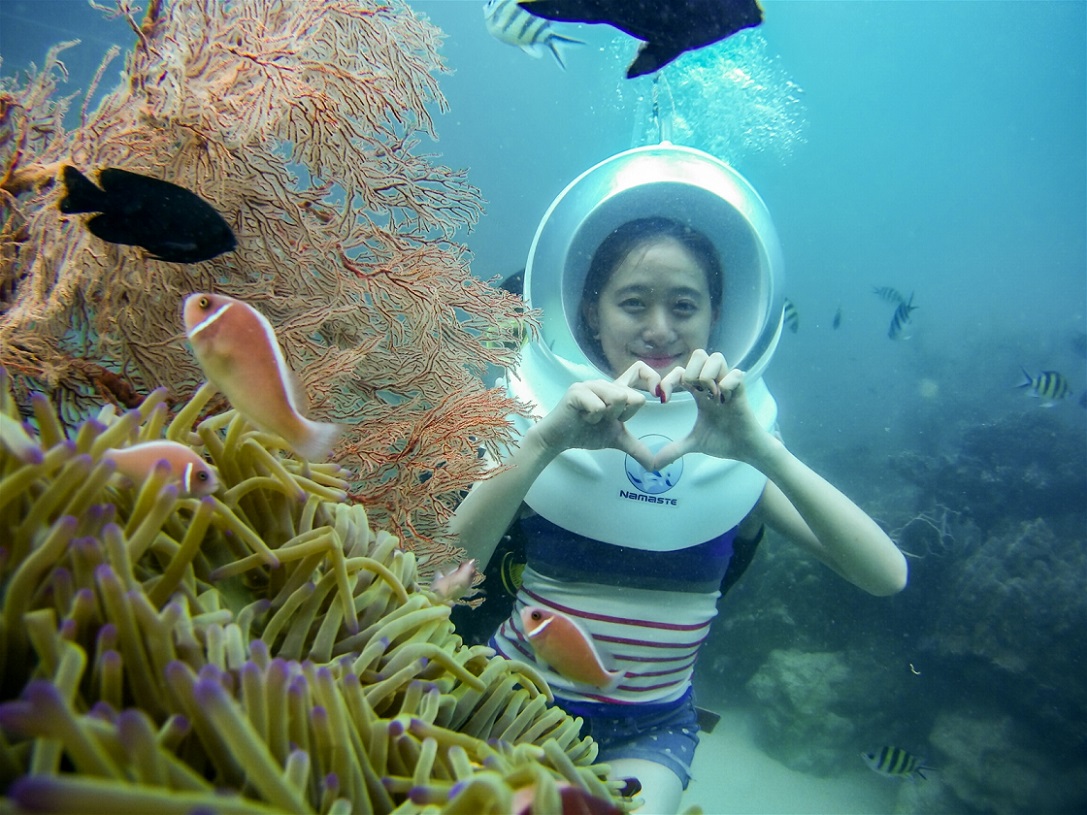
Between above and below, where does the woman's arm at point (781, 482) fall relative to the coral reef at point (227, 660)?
above

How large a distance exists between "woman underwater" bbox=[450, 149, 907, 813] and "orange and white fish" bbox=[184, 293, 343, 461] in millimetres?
1407

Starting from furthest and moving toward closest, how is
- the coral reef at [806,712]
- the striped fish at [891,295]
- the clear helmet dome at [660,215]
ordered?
the striped fish at [891,295] → the coral reef at [806,712] → the clear helmet dome at [660,215]

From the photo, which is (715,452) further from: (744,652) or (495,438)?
(744,652)

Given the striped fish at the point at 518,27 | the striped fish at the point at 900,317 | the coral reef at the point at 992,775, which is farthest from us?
the striped fish at the point at 900,317

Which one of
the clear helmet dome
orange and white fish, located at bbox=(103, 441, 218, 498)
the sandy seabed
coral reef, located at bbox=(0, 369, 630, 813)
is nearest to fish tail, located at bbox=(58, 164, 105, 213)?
coral reef, located at bbox=(0, 369, 630, 813)

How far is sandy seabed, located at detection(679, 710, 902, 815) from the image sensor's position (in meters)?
7.08

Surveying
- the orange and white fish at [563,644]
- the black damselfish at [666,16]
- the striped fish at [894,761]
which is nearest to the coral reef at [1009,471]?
the striped fish at [894,761]

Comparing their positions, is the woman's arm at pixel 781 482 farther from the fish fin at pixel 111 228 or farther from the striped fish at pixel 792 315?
the striped fish at pixel 792 315

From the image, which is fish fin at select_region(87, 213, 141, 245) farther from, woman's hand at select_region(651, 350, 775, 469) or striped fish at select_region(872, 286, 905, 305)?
striped fish at select_region(872, 286, 905, 305)

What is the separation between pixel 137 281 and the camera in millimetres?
1943

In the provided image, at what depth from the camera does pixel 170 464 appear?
986mm

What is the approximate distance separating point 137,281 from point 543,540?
6.87 ft

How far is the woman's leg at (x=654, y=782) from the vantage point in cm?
267

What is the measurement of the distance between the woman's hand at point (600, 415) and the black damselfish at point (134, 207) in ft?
4.58
